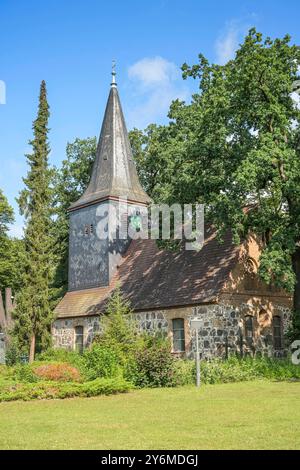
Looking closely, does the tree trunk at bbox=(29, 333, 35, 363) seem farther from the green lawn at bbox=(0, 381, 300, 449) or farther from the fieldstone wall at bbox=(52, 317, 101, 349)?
the green lawn at bbox=(0, 381, 300, 449)

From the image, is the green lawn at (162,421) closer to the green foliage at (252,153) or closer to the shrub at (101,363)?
the shrub at (101,363)

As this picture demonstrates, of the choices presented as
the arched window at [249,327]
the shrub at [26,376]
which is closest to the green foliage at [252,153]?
the arched window at [249,327]

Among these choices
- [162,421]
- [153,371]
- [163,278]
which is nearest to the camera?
[162,421]

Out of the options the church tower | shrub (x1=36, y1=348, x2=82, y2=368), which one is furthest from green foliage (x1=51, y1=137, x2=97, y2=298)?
shrub (x1=36, y1=348, x2=82, y2=368)

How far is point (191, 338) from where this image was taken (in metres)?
25.2

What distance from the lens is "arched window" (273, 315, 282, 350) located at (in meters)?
26.8

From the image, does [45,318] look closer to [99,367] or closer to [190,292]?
[190,292]

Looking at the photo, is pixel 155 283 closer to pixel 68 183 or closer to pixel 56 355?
pixel 56 355

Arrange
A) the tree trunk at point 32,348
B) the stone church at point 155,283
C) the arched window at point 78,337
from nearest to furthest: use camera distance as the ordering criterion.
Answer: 1. the stone church at point 155,283
2. the tree trunk at point 32,348
3. the arched window at point 78,337

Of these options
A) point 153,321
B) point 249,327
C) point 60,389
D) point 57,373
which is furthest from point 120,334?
point 60,389

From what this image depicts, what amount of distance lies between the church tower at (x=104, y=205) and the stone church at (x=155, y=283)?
0.06 m

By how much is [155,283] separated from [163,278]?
→ 50 centimetres

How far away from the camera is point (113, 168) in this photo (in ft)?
114

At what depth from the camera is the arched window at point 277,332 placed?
2683cm
